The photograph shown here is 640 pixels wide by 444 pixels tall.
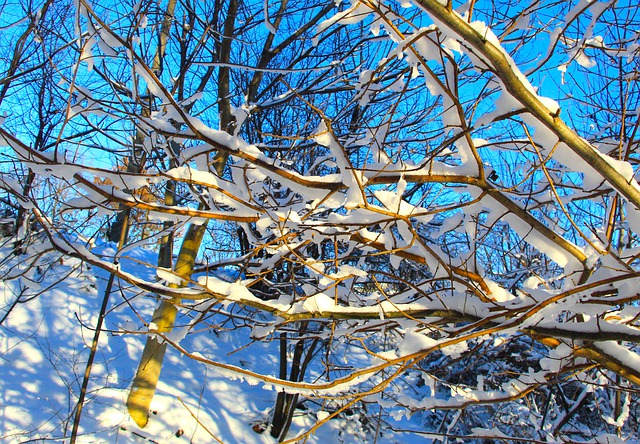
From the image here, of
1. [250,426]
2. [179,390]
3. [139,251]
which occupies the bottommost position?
[250,426]

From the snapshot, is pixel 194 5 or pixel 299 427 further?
pixel 299 427

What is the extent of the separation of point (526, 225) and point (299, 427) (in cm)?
482

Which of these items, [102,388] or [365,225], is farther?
[102,388]

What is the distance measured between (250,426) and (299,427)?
68 centimetres

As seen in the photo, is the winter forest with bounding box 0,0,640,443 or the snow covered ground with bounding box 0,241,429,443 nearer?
the winter forest with bounding box 0,0,640,443

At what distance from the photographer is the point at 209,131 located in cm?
140

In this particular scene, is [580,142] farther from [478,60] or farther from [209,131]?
[209,131]

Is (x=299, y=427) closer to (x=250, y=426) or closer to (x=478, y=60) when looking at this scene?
(x=250, y=426)

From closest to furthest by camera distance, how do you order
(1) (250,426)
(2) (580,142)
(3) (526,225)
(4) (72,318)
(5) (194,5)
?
(2) (580,142)
(3) (526,225)
(5) (194,5)
(1) (250,426)
(4) (72,318)

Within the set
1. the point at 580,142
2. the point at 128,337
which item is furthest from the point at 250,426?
the point at 580,142

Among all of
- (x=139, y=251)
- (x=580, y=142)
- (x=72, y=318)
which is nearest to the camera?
(x=580, y=142)

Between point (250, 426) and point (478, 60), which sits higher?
point (478, 60)

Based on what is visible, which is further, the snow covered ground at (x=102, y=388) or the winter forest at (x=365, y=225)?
the snow covered ground at (x=102, y=388)

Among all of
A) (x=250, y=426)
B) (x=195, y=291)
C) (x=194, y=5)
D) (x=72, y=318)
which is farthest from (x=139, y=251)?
(x=195, y=291)
